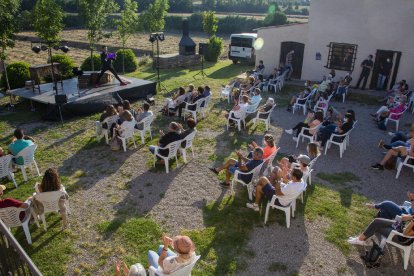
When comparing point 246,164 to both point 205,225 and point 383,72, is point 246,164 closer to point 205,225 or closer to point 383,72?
point 205,225

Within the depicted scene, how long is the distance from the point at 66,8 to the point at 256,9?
32868 millimetres

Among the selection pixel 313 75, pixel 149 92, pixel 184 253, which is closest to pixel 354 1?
pixel 313 75

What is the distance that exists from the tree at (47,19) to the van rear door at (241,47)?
10.0m

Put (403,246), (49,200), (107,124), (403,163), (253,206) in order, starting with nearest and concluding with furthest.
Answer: (403,246) → (49,200) → (253,206) → (403,163) → (107,124)

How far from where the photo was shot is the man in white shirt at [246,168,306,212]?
5.58 m

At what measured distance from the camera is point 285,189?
5.61 m

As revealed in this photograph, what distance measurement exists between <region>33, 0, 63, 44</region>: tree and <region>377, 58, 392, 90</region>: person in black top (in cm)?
1439

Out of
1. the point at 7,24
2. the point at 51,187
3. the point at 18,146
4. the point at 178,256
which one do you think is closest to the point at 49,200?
the point at 51,187

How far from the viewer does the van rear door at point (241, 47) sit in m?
20.7

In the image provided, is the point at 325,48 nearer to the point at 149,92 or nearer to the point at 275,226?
the point at 149,92

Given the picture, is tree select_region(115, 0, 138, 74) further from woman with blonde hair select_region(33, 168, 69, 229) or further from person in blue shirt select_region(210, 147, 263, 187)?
woman with blonde hair select_region(33, 168, 69, 229)

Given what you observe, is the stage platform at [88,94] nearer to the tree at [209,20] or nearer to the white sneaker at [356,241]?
the white sneaker at [356,241]

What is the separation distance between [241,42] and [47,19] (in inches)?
427

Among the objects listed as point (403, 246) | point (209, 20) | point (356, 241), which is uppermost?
point (209, 20)
